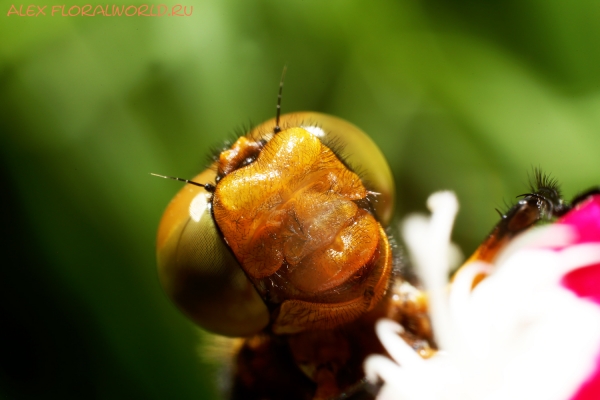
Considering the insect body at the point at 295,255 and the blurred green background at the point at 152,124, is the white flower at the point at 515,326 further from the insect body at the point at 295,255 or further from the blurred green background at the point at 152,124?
the blurred green background at the point at 152,124

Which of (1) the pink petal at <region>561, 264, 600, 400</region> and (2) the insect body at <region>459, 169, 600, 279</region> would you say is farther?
(2) the insect body at <region>459, 169, 600, 279</region>

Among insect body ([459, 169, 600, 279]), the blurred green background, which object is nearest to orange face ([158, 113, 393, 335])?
insect body ([459, 169, 600, 279])

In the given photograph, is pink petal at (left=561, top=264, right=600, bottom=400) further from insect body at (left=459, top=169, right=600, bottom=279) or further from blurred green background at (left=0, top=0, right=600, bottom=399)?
blurred green background at (left=0, top=0, right=600, bottom=399)

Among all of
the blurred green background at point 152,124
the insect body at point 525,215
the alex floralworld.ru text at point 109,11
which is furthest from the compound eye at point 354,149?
the alex floralworld.ru text at point 109,11

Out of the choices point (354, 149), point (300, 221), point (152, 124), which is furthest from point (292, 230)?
point (152, 124)

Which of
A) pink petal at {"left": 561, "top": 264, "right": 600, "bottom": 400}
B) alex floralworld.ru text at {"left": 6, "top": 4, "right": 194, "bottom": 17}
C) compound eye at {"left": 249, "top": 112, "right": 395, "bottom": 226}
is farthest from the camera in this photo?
alex floralworld.ru text at {"left": 6, "top": 4, "right": 194, "bottom": 17}

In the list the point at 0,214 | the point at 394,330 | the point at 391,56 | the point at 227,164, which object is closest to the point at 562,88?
the point at 391,56

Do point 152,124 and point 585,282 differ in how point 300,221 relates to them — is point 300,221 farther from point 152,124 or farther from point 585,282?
point 152,124

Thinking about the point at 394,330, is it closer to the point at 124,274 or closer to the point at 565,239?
the point at 565,239
